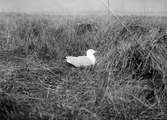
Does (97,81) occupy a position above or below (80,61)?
below

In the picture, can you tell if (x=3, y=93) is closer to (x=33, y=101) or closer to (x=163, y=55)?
(x=33, y=101)

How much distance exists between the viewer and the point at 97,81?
6.08 feet

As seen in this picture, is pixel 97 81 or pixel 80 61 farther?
pixel 80 61

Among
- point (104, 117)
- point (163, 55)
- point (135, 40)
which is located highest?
point (135, 40)

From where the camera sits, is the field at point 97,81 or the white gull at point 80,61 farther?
the white gull at point 80,61

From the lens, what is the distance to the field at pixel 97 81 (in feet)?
4.60

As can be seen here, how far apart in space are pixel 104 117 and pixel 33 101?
0.56 m

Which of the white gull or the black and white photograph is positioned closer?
the black and white photograph

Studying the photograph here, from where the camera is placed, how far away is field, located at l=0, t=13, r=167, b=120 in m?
1.40

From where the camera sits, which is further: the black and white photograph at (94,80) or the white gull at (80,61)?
the white gull at (80,61)

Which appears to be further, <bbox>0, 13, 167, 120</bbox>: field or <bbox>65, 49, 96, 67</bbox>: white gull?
<bbox>65, 49, 96, 67</bbox>: white gull

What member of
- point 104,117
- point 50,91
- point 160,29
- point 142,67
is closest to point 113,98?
point 104,117

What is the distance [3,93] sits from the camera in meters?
1.54

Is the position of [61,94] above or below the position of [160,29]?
below
